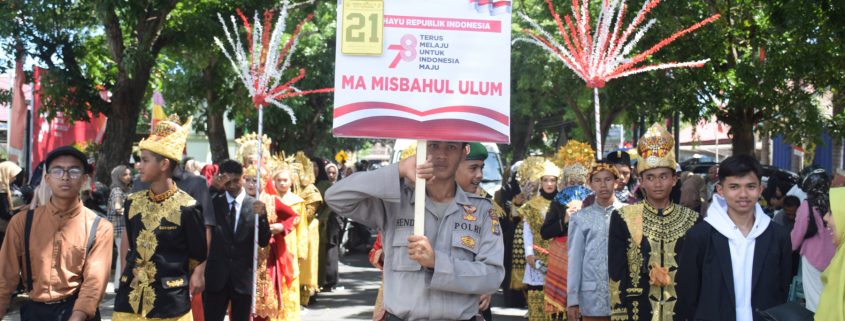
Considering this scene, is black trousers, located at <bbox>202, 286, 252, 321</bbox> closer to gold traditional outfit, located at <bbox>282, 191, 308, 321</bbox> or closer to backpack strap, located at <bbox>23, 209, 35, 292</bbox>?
gold traditional outfit, located at <bbox>282, 191, 308, 321</bbox>

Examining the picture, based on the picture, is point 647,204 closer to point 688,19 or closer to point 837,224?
point 837,224

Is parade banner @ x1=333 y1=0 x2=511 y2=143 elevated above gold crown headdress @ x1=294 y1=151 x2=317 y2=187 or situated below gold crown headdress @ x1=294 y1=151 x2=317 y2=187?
above

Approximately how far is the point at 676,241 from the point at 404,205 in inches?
92.3

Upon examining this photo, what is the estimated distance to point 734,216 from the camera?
5652mm

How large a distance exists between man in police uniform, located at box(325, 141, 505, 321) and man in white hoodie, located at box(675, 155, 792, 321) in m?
1.29

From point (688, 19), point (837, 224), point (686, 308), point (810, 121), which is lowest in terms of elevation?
point (686, 308)

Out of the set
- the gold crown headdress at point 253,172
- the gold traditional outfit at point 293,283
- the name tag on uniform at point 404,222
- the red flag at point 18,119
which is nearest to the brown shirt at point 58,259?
the name tag on uniform at point 404,222

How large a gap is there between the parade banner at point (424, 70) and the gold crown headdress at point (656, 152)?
93.1 inches

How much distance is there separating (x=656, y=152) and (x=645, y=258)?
709 millimetres

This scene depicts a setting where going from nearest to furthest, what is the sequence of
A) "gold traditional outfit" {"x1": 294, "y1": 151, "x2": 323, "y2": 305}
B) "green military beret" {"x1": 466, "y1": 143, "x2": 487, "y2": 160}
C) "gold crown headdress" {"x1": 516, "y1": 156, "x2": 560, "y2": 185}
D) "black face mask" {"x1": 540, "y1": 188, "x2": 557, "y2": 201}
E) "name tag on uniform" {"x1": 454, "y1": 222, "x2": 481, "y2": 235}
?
"name tag on uniform" {"x1": 454, "y1": 222, "x2": 481, "y2": 235}, "green military beret" {"x1": 466, "y1": 143, "x2": 487, "y2": 160}, "black face mask" {"x1": 540, "y1": 188, "x2": 557, "y2": 201}, "gold crown headdress" {"x1": 516, "y1": 156, "x2": 560, "y2": 185}, "gold traditional outfit" {"x1": 294, "y1": 151, "x2": 323, "y2": 305}

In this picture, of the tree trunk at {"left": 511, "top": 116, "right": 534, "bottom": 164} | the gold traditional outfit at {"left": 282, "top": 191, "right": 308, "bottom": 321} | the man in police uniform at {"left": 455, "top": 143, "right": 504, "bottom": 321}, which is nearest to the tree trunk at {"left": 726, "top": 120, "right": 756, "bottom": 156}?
the gold traditional outfit at {"left": 282, "top": 191, "right": 308, "bottom": 321}

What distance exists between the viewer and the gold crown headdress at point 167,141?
6805mm

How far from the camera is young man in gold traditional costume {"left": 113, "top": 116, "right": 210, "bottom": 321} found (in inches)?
260

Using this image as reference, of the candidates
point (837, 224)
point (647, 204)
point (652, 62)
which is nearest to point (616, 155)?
point (647, 204)
